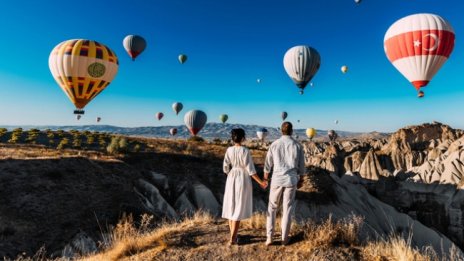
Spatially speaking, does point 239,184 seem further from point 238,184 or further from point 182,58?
point 182,58

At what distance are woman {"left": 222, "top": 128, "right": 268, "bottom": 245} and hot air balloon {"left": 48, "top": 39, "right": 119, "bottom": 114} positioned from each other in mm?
25386

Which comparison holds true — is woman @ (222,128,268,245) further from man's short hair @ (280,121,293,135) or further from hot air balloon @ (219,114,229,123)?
hot air balloon @ (219,114,229,123)

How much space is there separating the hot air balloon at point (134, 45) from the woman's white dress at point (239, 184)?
43.2 m

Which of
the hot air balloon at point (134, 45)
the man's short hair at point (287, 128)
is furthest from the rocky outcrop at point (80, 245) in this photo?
the hot air balloon at point (134, 45)

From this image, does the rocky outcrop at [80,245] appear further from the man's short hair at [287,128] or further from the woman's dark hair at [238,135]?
the man's short hair at [287,128]

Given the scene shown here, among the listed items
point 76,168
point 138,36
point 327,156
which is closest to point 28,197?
point 76,168

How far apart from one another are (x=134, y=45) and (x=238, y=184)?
43573 millimetres

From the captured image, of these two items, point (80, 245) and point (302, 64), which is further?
point (302, 64)

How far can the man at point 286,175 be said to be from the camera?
22.5ft

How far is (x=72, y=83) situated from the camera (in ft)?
95.1

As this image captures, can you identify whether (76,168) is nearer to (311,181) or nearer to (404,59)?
(311,181)

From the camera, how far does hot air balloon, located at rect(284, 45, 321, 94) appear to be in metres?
37.4

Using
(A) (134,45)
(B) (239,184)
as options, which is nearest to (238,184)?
(B) (239,184)

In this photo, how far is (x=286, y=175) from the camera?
22.5ft
